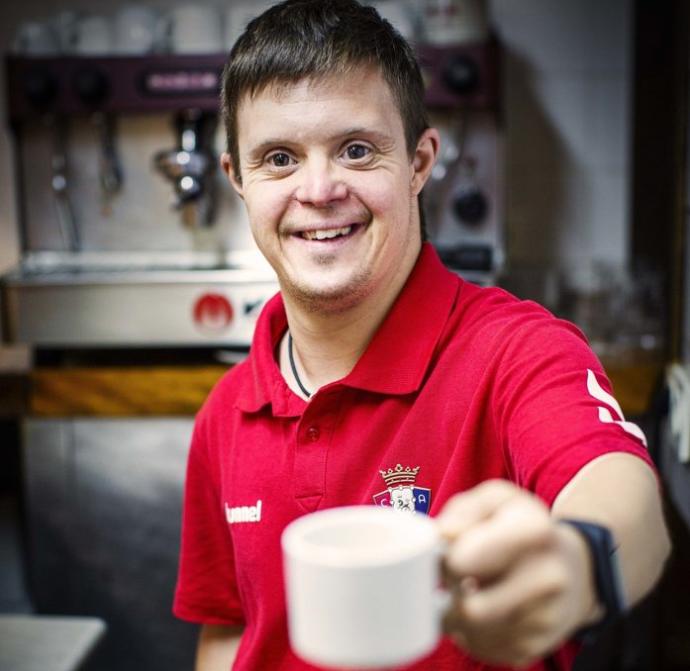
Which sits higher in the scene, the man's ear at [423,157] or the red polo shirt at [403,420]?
the man's ear at [423,157]

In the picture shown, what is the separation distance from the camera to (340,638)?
52cm

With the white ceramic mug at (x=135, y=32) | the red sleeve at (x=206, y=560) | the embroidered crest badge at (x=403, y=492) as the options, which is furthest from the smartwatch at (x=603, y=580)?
the white ceramic mug at (x=135, y=32)

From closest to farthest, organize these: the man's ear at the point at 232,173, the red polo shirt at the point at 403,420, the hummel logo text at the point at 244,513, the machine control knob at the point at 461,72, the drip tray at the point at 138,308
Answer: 1. the red polo shirt at the point at 403,420
2. the hummel logo text at the point at 244,513
3. the man's ear at the point at 232,173
4. the drip tray at the point at 138,308
5. the machine control knob at the point at 461,72

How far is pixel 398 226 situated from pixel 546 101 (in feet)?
7.17

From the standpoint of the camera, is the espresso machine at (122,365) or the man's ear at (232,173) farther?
the espresso machine at (122,365)

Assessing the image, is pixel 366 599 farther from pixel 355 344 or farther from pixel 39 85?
pixel 39 85

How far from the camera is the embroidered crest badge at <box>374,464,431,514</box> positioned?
103 centimetres

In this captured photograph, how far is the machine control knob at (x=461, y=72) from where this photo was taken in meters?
2.72

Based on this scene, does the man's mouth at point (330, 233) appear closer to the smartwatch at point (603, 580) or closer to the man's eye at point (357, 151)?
the man's eye at point (357, 151)

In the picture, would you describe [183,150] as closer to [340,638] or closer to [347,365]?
[347,365]

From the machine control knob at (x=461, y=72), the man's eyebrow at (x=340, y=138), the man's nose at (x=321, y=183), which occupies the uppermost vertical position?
the machine control knob at (x=461, y=72)

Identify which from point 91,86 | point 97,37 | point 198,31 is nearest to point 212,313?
point 91,86

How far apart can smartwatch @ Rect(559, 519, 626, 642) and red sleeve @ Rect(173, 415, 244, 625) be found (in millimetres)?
809

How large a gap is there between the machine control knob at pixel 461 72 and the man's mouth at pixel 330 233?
5.75 feet
